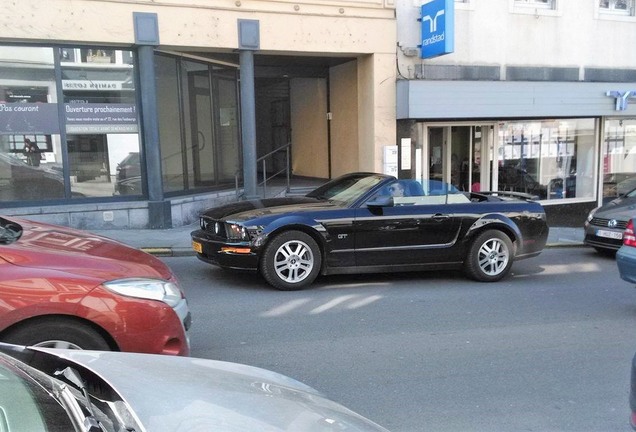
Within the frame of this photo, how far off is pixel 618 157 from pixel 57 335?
613 inches

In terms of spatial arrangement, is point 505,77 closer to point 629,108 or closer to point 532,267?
point 629,108

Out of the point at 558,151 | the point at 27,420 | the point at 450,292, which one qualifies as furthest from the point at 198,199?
the point at 27,420

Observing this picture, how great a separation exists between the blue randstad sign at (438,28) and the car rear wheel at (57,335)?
991 centimetres

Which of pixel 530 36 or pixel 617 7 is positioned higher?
pixel 617 7

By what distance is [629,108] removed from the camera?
13.7m

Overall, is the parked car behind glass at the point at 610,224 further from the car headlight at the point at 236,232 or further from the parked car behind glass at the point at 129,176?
the parked car behind glass at the point at 129,176

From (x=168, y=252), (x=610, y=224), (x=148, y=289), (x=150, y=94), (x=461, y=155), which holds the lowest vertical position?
(x=168, y=252)

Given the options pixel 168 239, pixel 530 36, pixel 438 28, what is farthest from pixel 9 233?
pixel 530 36

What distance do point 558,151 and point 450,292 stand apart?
9.40 m

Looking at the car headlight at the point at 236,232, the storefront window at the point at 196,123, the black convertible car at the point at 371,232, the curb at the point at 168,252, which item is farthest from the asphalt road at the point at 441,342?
the storefront window at the point at 196,123

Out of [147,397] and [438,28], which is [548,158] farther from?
[147,397]

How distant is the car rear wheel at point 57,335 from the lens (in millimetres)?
3258

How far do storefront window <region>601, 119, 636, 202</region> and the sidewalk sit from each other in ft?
12.7

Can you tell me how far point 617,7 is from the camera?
14219 mm
